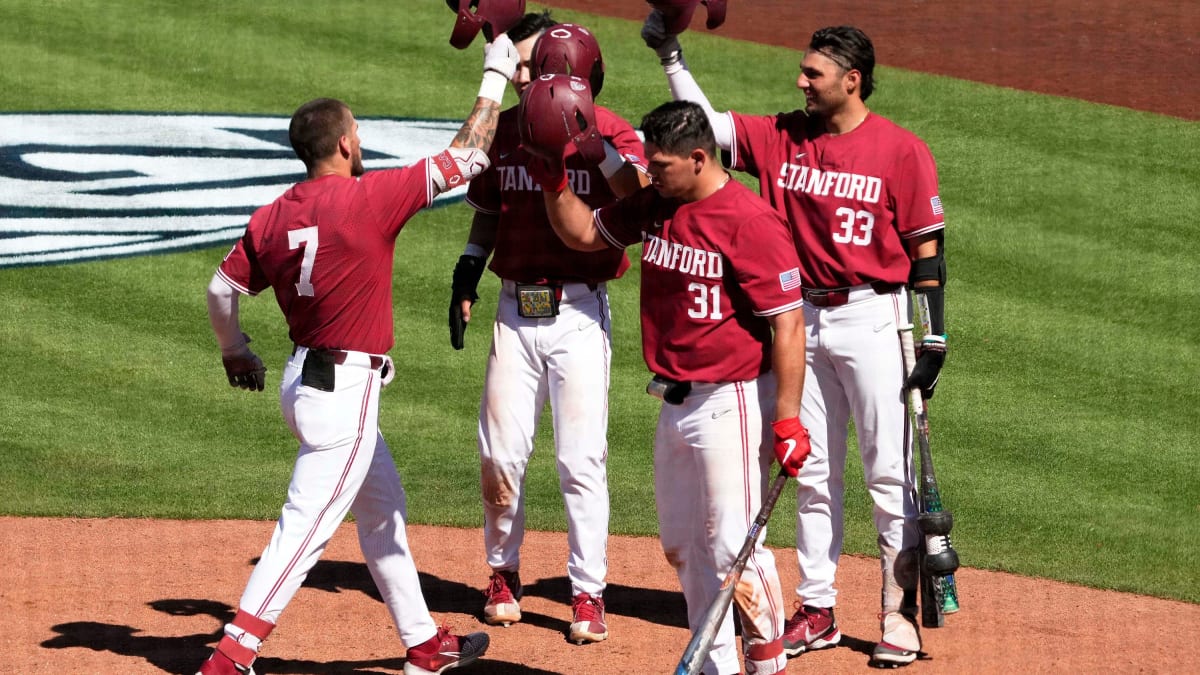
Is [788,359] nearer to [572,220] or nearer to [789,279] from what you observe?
[789,279]

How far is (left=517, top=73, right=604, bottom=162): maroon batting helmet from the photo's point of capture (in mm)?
5234

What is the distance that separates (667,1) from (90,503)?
3856 mm

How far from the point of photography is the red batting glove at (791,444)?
198 inches

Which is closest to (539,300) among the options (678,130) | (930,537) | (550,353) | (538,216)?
(550,353)

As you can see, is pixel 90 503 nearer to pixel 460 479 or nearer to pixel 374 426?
pixel 460 479

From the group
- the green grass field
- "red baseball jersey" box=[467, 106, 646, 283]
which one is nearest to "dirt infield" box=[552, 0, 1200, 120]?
the green grass field

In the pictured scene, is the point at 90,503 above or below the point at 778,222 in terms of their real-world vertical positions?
below

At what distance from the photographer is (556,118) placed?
523cm

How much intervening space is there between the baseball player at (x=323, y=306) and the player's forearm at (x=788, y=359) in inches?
49.7

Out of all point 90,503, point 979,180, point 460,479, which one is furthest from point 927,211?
point 979,180

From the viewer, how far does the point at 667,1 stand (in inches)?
232

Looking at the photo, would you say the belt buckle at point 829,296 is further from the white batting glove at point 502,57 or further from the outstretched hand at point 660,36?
the white batting glove at point 502,57

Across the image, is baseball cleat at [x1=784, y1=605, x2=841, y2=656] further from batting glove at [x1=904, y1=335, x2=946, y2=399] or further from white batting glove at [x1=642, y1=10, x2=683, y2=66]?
white batting glove at [x1=642, y1=10, x2=683, y2=66]

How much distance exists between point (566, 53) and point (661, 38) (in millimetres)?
457
